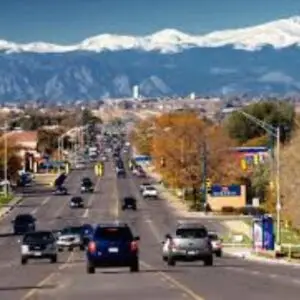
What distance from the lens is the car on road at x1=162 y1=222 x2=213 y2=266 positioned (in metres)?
50.3

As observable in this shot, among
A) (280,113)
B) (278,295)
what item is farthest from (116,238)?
(280,113)

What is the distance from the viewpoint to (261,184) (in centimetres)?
12562

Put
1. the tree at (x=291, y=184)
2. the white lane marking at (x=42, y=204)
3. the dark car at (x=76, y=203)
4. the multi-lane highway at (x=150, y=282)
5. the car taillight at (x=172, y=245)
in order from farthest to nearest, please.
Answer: the dark car at (x=76, y=203) → the white lane marking at (x=42, y=204) → the tree at (x=291, y=184) → the car taillight at (x=172, y=245) → the multi-lane highway at (x=150, y=282)

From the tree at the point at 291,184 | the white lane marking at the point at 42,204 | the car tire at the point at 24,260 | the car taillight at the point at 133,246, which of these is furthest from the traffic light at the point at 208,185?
the car taillight at the point at 133,246

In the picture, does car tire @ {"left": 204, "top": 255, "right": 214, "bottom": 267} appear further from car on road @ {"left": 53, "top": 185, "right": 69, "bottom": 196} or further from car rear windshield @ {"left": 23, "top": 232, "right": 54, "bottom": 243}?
car on road @ {"left": 53, "top": 185, "right": 69, "bottom": 196}

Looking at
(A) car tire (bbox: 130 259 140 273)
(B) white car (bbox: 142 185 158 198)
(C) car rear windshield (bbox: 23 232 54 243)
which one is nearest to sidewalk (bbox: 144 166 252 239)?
(B) white car (bbox: 142 185 158 198)

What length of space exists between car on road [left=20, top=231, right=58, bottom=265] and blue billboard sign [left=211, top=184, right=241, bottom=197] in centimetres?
6422

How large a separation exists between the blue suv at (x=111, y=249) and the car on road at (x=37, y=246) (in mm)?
13147

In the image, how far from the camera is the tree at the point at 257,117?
186m

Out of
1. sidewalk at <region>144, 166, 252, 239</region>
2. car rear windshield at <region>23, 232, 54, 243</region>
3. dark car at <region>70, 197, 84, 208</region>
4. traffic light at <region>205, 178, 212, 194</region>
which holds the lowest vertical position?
sidewalk at <region>144, 166, 252, 239</region>

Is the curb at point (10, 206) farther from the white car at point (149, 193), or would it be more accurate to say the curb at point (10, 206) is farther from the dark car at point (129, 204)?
the white car at point (149, 193)

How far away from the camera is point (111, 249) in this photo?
4416 cm

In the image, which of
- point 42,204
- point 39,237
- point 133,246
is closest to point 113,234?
point 133,246

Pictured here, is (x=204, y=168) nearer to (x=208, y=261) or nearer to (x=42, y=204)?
(x=42, y=204)
